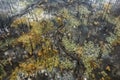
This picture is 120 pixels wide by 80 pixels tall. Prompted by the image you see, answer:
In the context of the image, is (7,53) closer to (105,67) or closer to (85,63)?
(85,63)

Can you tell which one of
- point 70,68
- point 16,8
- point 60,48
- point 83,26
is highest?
point 16,8

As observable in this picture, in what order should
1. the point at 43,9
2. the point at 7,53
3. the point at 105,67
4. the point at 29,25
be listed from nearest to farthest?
the point at 105,67
the point at 7,53
the point at 29,25
the point at 43,9

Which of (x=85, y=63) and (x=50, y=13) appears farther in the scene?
(x=50, y=13)

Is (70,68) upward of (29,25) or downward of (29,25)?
downward

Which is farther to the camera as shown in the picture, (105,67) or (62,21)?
(62,21)

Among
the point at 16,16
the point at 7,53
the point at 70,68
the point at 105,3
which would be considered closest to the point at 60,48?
the point at 70,68

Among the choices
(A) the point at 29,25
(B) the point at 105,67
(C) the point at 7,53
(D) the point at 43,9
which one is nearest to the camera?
(B) the point at 105,67

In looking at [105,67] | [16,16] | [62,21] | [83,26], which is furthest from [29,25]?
[105,67]

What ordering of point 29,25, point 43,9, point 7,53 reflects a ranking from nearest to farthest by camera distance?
point 7,53 < point 29,25 < point 43,9

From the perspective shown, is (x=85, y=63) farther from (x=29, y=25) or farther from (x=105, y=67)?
(x=29, y=25)
